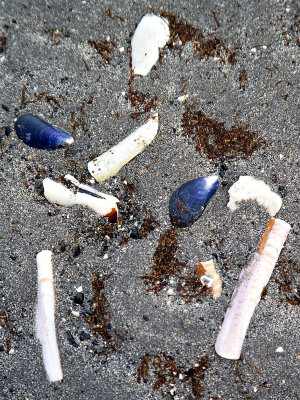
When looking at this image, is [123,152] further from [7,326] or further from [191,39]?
[7,326]

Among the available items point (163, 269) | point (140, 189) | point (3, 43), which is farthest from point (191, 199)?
point (3, 43)

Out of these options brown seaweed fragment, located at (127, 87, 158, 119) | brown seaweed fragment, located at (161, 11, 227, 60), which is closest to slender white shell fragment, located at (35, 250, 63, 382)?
brown seaweed fragment, located at (127, 87, 158, 119)

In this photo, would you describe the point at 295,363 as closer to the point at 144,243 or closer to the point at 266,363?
the point at 266,363

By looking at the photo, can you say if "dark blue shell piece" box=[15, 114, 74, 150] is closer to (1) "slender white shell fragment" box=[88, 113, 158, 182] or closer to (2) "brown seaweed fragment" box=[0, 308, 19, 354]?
(1) "slender white shell fragment" box=[88, 113, 158, 182]

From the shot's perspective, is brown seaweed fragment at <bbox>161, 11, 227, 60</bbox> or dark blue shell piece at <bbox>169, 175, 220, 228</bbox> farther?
brown seaweed fragment at <bbox>161, 11, 227, 60</bbox>

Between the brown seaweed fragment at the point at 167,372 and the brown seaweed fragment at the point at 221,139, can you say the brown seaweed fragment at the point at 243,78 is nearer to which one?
the brown seaweed fragment at the point at 221,139

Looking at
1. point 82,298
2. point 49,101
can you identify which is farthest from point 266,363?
point 49,101

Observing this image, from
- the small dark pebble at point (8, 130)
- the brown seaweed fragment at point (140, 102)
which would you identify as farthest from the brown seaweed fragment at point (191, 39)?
the small dark pebble at point (8, 130)
